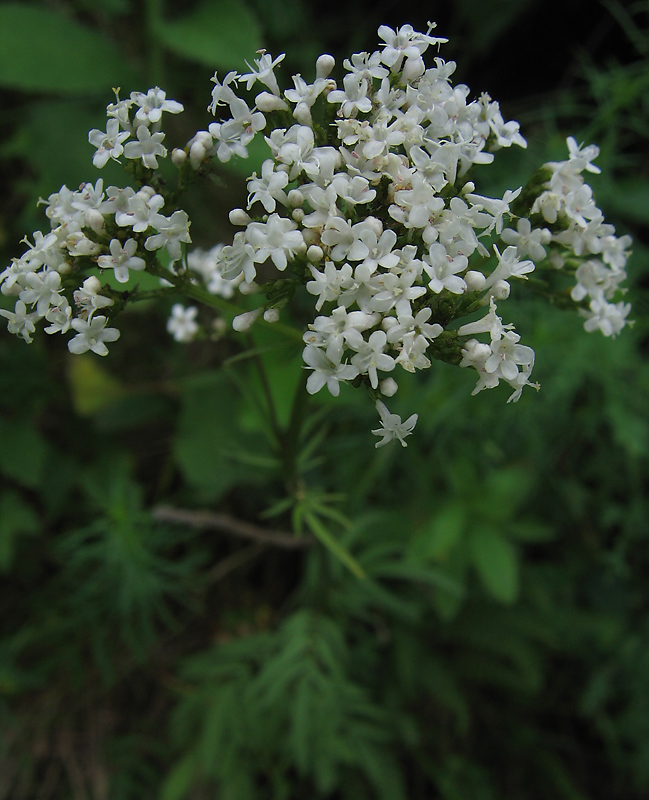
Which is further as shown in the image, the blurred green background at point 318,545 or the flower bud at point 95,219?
the blurred green background at point 318,545

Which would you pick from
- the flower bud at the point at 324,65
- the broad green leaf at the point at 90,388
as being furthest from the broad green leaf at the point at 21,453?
the flower bud at the point at 324,65

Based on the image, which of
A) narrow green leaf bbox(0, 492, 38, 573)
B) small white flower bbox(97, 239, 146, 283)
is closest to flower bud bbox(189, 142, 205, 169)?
small white flower bbox(97, 239, 146, 283)

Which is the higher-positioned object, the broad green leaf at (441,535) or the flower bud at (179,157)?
the flower bud at (179,157)

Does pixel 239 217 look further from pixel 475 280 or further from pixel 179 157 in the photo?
pixel 475 280

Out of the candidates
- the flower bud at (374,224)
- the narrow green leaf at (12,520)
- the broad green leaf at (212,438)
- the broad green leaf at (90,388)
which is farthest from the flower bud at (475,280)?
the narrow green leaf at (12,520)

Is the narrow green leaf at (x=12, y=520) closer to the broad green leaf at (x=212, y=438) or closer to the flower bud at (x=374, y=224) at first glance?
the broad green leaf at (x=212, y=438)

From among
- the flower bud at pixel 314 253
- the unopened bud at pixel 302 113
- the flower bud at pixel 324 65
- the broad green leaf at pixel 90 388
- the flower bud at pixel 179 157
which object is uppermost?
the broad green leaf at pixel 90 388

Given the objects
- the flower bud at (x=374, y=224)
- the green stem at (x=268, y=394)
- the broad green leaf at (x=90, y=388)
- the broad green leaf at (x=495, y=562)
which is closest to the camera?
the flower bud at (x=374, y=224)

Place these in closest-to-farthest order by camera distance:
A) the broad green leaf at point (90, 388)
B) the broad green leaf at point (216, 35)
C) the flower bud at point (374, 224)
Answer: the flower bud at point (374, 224)
the broad green leaf at point (216, 35)
the broad green leaf at point (90, 388)
